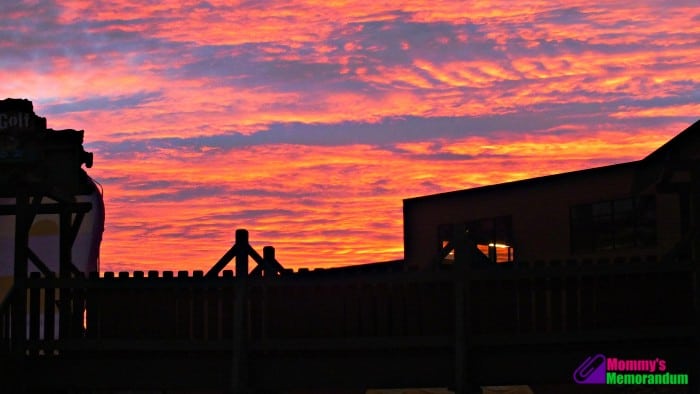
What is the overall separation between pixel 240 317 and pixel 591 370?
5.58 m

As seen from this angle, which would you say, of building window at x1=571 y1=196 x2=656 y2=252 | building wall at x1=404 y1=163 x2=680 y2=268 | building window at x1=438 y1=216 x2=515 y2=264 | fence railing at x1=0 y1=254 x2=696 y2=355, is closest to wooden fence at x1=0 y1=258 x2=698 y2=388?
fence railing at x1=0 y1=254 x2=696 y2=355

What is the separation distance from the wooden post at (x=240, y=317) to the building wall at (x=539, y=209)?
2058cm

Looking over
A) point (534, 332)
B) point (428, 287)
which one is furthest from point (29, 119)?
point (534, 332)

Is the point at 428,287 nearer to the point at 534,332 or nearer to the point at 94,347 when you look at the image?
the point at 534,332

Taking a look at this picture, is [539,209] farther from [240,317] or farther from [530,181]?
[240,317]

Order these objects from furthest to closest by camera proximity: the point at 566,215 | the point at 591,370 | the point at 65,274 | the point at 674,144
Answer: the point at 566,215, the point at 674,144, the point at 65,274, the point at 591,370

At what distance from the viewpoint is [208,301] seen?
16.3 meters

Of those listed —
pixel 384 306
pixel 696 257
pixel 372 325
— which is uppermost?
pixel 696 257

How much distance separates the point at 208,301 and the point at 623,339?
21.5 feet

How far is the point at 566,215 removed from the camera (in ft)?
129

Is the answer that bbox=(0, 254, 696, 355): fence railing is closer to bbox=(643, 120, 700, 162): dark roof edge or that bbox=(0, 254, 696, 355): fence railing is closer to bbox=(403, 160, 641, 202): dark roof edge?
bbox=(643, 120, 700, 162): dark roof edge

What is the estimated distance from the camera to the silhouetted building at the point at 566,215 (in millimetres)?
34875

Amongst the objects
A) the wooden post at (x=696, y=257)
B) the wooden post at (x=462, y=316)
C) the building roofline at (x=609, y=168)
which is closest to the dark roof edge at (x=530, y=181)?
the building roofline at (x=609, y=168)

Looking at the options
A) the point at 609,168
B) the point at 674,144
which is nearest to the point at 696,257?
the point at 674,144
